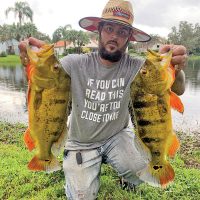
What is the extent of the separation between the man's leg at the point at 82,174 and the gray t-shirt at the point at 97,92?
0.19 meters

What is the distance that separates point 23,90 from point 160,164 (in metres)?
16.4

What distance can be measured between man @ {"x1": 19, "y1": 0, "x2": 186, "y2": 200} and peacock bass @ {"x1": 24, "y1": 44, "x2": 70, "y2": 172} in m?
0.95

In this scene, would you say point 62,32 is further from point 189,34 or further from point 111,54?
point 111,54

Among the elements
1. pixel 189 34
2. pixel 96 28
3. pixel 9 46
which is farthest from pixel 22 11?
pixel 96 28

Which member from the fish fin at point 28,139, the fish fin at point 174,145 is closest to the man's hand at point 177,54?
the fish fin at point 174,145

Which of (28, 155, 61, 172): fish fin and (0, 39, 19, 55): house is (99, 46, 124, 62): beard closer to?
(28, 155, 61, 172): fish fin

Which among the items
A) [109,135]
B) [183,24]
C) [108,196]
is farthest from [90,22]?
[183,24]

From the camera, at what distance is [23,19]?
7950cm

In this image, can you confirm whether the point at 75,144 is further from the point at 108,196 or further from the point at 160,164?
the point at 160,164

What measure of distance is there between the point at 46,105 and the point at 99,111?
1.37 meters

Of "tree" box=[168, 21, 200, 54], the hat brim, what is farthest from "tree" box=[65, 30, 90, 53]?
the hat brim

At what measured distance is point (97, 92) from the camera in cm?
473

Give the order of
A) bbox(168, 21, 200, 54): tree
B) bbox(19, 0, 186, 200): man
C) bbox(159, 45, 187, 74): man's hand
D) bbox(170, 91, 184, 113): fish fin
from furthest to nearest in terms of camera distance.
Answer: bbox(168, 21, 200, 54): tree, bbox(19, 0, 186, 200): man, bbox(159, 45, 187, 74): man's hand, bbox(170, 91, 184, 113): fish fin

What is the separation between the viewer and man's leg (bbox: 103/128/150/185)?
488 centimetres
